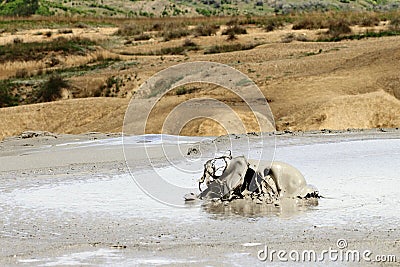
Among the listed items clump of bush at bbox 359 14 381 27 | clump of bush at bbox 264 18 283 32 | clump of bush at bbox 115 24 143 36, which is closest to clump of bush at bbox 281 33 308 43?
clump of bush at bbox 264 18 283 32

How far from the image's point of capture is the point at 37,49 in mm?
32656

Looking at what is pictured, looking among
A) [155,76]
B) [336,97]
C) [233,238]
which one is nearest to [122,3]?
[155,76]

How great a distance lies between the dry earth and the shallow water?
17.0ft

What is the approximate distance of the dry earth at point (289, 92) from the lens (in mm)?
17531

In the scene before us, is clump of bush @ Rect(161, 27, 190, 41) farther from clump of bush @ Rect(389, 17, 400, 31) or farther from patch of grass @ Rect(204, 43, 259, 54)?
clump of bush @ Rect(389, 17, 400, 31)

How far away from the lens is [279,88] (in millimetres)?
20516

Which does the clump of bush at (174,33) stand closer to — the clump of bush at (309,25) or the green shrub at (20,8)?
the clump of bush at (309,25)

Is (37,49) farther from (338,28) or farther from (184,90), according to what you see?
(184,90)

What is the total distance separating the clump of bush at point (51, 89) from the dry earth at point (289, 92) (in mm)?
603

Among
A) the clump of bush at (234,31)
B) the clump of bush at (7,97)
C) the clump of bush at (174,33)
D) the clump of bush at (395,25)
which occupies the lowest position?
the clump of bush at (7,97)

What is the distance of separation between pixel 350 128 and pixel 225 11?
51.6 m

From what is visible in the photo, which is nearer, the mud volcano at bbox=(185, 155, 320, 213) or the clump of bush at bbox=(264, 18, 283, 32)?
the mud volcano at bbox=(185, 155, 320, 213)

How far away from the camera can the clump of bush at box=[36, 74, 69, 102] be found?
2431 cm

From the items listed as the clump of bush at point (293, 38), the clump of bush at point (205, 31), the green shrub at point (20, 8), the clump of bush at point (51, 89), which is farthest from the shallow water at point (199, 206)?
the green shrub at point (20, 8)
